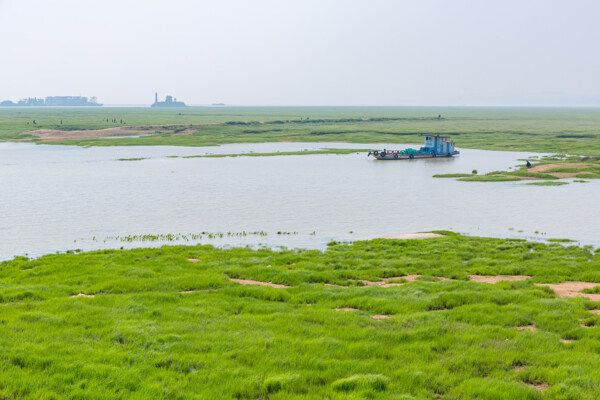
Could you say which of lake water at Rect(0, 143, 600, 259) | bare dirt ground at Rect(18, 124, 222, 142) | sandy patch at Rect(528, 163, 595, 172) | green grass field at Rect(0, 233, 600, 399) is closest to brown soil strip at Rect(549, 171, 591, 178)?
sandy patch at Rect(528, 163, 595, 172)

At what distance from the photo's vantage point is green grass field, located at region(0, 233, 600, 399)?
1030 cm

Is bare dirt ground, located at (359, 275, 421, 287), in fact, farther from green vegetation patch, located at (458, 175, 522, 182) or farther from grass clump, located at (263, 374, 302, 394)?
green vegetation patch, located at (458, 175, 522, 182)

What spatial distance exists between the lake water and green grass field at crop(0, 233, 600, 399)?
31.6 feet

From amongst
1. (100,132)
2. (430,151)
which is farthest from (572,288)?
(100,132)

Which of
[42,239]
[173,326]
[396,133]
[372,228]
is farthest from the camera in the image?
[396,133]

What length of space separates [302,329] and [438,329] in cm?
345

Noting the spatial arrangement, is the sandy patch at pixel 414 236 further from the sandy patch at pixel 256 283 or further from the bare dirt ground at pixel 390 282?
the sandy patch at pixel 256 283

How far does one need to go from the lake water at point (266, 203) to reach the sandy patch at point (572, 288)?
36.6 feet

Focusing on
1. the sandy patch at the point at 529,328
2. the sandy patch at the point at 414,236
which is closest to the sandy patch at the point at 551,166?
the sandy patch at the point at 414,236

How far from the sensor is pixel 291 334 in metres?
13.3

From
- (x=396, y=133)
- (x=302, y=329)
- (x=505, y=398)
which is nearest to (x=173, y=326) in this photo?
(x=302, y=329)

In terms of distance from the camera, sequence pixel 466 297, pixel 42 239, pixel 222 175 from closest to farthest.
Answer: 1. pixel 466 297
2. pixel 42 239
3. pixel 222 175

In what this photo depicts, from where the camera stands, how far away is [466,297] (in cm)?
1692

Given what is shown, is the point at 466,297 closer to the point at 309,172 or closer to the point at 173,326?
the point at 173,326
